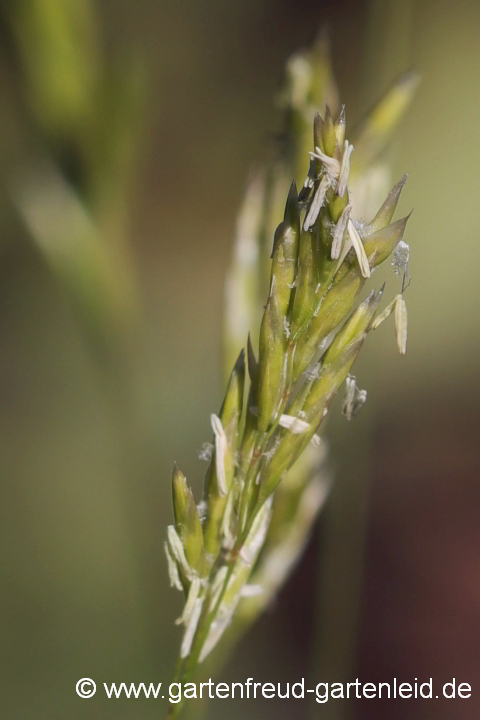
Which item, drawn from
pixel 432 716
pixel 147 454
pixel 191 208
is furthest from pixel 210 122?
pixel 432 716

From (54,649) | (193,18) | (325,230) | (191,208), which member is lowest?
(54,649)

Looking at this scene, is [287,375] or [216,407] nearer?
[287,375]

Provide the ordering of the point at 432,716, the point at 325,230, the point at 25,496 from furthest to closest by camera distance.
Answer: the point at 25,496 < the point at 432,716 < the point at 325,230

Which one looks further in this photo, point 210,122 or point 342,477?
point 210,122

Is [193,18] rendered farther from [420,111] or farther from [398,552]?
[398,552]

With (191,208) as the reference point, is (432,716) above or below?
below

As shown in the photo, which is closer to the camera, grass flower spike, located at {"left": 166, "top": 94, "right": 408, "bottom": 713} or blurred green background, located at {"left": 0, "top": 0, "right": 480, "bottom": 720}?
grass flower spike, located at {"left": 166, "top": 94, "right": 408, "bottom": 713}

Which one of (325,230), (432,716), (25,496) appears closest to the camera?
(325,230)

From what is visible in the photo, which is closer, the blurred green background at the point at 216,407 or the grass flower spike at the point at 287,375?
the grass flower spike at the point at 287,375
